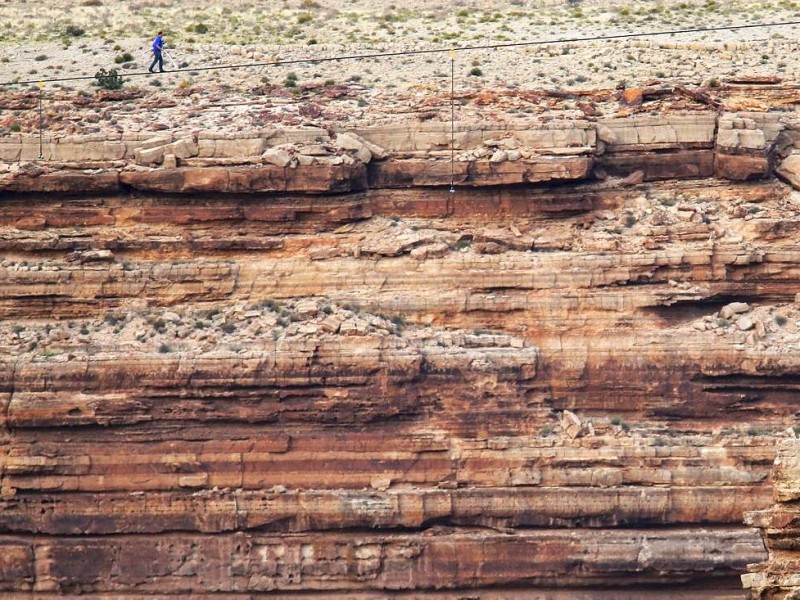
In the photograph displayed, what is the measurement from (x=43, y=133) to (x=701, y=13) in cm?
1875

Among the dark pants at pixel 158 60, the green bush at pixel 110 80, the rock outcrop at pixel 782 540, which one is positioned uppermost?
the dark pants at pixel 158 60

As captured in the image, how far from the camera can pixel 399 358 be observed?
142ft

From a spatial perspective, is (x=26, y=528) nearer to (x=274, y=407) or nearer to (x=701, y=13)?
(x=274, y=407)

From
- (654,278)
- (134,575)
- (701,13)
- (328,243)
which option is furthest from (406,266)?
(701,13)

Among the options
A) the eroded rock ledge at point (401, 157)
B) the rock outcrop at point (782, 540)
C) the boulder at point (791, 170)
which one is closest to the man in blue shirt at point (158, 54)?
the eroded rock ledge at point (401, 157)

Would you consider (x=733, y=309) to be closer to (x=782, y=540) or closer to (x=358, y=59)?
(x=358, y=59)

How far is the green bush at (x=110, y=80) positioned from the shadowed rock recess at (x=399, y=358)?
5118 mm

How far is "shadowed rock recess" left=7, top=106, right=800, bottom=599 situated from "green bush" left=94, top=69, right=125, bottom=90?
5.12 metres

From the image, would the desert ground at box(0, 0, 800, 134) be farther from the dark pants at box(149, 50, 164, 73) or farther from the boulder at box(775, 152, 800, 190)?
the boulder at box(775, 152, 800, 190)

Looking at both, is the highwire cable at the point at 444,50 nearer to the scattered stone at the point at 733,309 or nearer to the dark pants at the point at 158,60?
the dark pants at the point at 158,60

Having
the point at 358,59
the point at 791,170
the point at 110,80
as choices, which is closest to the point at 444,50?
the point at 358,59

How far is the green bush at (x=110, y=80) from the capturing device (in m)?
51.1

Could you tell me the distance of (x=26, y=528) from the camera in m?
42.9

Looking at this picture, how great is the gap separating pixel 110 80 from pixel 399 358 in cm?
1158
